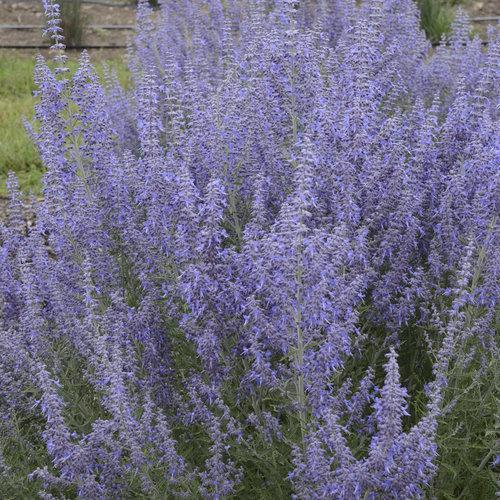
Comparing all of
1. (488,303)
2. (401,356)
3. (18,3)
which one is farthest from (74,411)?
(18,3)

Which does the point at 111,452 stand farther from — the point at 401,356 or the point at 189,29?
the point at 189,29

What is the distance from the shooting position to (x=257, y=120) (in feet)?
11.5

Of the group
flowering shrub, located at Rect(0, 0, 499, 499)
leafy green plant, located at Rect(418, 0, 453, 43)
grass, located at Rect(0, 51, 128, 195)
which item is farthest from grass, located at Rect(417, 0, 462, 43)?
flowering shrub, located at Rect(0, 0, 499, 499)

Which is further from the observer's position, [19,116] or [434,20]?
[434,20]

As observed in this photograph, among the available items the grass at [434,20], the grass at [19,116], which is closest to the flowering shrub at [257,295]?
the grass at [19,116]

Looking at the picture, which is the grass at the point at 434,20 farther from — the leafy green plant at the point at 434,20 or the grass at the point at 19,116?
the grass at the point at 19,116

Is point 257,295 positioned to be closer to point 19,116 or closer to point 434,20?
point 19,116

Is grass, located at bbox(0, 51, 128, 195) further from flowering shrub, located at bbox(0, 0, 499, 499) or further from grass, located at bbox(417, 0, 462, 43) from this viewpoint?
grass, located at bbox(417, 0, 462, 43)

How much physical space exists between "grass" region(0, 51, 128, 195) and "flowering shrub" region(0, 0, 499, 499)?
2.03 metres

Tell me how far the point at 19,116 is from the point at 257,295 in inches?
236

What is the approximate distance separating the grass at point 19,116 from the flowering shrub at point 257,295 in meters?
2.03

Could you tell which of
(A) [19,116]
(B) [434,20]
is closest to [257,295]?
(A) [19,116]

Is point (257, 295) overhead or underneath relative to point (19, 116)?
overhead

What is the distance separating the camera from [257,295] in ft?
9.04
